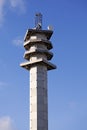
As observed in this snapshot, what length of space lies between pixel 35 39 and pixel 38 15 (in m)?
4.54

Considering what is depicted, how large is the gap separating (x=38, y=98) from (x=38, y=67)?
413cm

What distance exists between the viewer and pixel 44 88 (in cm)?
4425

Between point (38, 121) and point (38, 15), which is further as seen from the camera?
point (38, 15)

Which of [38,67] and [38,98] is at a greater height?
[38,67]

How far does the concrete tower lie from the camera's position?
42.8m

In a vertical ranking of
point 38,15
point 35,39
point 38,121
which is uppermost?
point 38,15

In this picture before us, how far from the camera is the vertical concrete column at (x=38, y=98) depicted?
42.5 meters

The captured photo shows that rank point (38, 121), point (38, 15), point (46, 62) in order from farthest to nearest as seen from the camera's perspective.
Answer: point (38, 15) < point (46, 62) < point (38, 121)

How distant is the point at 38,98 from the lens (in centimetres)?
4334

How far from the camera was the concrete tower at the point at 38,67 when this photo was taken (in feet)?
140

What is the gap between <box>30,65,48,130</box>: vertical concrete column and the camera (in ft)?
139

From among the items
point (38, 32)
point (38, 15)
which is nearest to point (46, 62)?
point (38, 32)

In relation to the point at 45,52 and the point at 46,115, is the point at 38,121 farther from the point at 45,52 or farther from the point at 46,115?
the point at 45,52

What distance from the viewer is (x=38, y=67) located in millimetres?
45125
